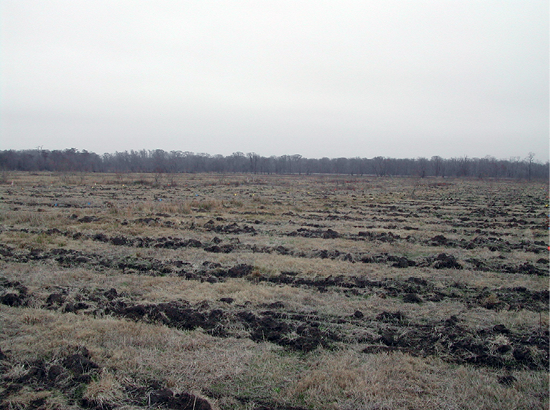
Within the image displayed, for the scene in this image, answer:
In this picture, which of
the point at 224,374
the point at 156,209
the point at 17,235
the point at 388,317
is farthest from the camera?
the point at 156,209

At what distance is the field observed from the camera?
375 centimetres

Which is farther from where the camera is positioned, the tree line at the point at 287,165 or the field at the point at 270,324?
the tree line at the point at 287,165

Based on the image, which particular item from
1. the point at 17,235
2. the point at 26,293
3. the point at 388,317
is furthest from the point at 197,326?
the point at 17,235

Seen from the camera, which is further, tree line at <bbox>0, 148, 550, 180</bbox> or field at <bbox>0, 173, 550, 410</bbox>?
tree line at <bbox>0, 148, 550, 180</bbox>

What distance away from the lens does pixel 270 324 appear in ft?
17.7

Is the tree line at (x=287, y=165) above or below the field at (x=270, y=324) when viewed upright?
above

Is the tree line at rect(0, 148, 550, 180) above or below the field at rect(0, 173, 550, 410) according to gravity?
above

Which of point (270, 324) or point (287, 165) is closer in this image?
point (270, 324)

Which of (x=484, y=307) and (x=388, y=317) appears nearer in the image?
(x=388, y=317)

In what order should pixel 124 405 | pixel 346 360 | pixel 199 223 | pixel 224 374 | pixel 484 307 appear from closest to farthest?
pixel 124 405 < pixel 224 374 < pixel 346 360 < pixel 484 307 < pixel 199 223

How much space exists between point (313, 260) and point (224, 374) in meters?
5.57

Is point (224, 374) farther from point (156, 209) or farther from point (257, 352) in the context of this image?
point (156, 209)

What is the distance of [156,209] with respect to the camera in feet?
58.6

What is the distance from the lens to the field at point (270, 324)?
3.75 m
